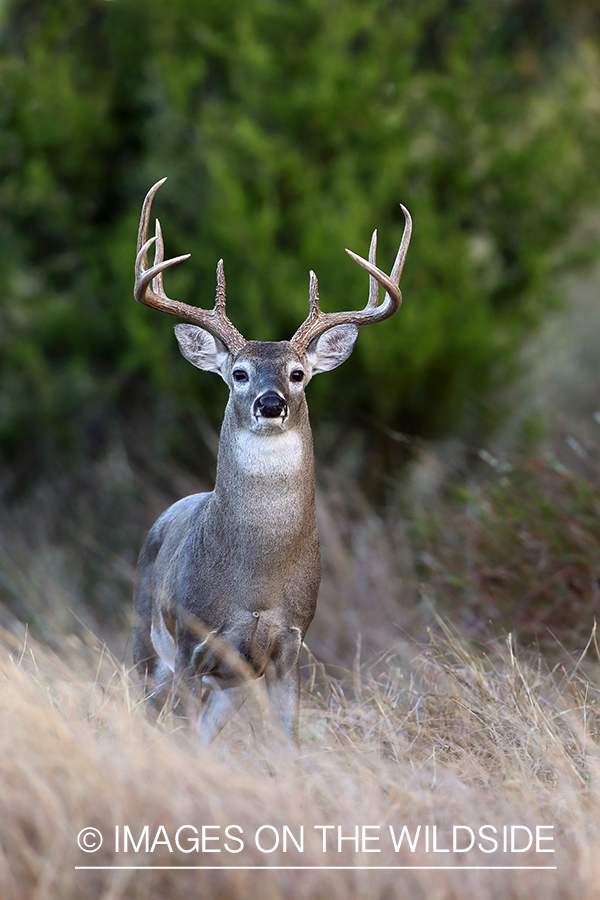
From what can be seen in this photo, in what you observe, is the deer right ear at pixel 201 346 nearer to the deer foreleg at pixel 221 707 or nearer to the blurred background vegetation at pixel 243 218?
the deer foreleg at pixel 221 707

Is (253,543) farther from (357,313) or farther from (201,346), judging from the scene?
(357,313)

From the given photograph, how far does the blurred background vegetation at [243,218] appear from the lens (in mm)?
8938

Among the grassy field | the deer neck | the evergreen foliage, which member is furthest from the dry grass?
the evergreen foliage

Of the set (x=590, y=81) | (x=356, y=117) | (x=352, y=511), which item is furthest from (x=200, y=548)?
(x=590, y=81)

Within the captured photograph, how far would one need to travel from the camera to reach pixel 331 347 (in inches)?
178

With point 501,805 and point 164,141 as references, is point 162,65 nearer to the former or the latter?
point 164,141

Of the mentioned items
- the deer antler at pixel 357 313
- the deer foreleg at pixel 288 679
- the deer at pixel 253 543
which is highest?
the deer antler at pixel 357 313

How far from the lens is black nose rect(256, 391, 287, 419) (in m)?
3.97

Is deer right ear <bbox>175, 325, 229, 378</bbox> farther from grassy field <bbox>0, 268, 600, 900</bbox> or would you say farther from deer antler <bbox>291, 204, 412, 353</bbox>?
grassy field <bbox>0, 268, 600, 900</bbox>

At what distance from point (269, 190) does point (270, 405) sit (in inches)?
217

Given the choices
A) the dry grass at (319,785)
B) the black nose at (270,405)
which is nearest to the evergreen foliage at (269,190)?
the black nose at (270,405)

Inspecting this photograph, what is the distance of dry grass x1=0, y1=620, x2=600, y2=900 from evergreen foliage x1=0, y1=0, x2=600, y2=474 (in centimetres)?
483

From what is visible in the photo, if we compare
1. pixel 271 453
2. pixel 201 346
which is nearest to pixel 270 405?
pixel 271 453

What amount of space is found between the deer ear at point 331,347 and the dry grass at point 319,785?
1.18 metres
